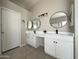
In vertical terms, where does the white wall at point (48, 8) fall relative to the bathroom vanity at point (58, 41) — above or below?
above

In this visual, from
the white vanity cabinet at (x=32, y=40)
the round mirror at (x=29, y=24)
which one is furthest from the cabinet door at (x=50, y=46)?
the round mirror at (x=29, y=24)

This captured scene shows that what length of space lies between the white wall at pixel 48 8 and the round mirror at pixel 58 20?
0.18 meters

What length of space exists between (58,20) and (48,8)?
97 cm

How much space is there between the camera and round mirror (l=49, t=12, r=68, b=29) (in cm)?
266

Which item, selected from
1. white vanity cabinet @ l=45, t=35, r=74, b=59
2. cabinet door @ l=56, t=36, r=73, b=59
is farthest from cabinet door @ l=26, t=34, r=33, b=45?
cabinet door @ l=56, t=36, r=73, b=59

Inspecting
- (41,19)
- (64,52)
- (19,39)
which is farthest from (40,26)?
(64,52)

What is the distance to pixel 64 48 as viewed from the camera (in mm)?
1937

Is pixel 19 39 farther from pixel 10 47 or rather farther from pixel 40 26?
pixel 40 26

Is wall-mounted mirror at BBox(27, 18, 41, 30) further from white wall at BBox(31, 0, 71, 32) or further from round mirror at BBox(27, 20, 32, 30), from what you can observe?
white wall at BBox(31, 0, 71, 32)

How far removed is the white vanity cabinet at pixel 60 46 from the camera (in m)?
1.81

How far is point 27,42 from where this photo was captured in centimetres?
409

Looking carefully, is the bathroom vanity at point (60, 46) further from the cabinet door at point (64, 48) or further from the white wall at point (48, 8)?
the white wall at point (48, 8)

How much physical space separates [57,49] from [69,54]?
434mm

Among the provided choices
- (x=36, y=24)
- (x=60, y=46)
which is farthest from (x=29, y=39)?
(x=60, y=46)
